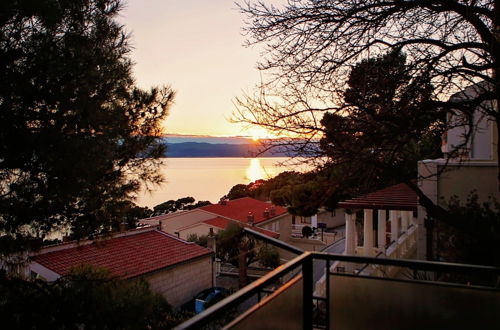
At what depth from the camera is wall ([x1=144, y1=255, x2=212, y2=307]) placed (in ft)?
53.1

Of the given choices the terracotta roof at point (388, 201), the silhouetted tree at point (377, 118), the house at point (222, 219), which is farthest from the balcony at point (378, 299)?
the house at point (222, 219)

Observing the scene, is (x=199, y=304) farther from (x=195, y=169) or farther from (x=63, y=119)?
(x=195, y=169)

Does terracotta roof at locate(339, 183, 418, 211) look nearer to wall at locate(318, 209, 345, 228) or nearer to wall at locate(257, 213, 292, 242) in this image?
wall at locate(257, 213, 292, 242)

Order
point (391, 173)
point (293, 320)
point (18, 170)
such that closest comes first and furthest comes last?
point (293, 320) < point (18, 170) < point (391, 173)

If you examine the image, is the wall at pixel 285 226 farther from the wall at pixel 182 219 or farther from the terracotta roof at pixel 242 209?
the wall at pixel 182 219

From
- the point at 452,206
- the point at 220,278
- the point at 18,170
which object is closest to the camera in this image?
the point at 18,170

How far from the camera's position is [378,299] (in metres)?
2.37

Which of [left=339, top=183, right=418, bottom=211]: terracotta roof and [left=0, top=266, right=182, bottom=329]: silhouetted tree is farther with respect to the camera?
[left=339, top=183, right=418, bottom=211]: terracotta roof

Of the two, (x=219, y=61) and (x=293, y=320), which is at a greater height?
(x=219, y=61)

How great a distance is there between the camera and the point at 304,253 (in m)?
2.16

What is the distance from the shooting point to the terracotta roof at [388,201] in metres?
8.59

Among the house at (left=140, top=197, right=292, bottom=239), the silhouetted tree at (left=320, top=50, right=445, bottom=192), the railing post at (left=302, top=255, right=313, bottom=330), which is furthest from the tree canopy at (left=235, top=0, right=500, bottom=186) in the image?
the house at (left=140, top=197, right=292, bottom=239)

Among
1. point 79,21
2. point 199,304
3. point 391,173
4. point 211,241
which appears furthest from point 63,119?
point 211,241

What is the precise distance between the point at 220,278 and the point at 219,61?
15898 mm
